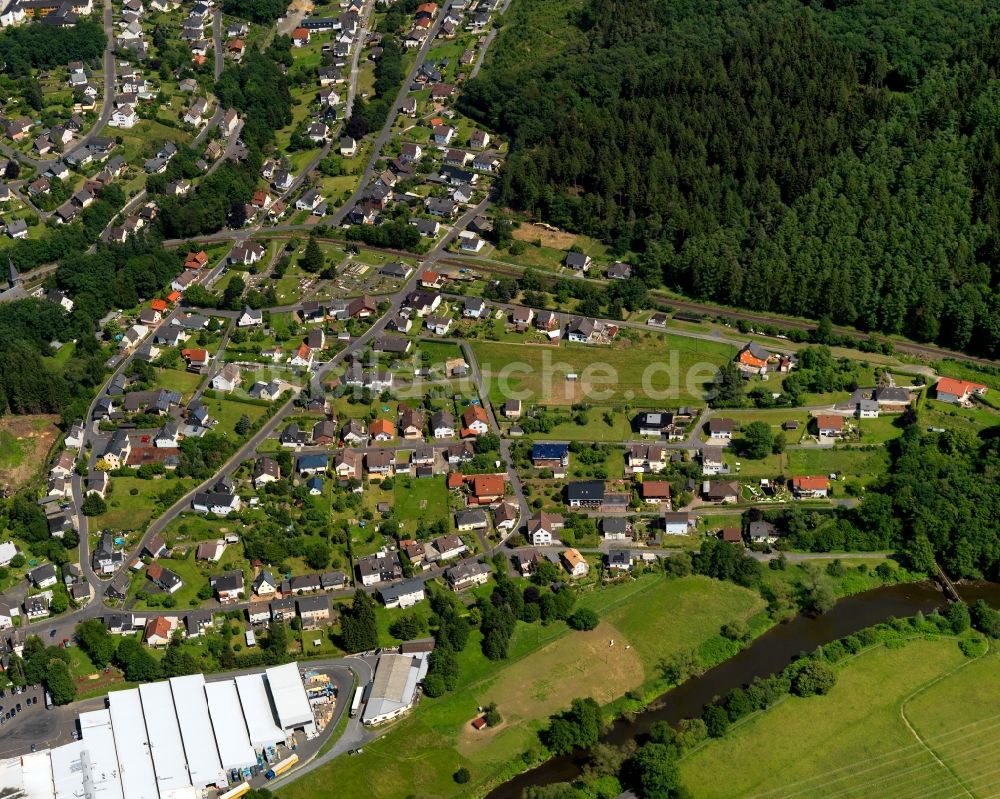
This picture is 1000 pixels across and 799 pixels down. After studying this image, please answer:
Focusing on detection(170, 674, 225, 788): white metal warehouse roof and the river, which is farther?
the river

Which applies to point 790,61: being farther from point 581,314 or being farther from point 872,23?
point 581,314

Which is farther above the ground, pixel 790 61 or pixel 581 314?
pixel 790 61

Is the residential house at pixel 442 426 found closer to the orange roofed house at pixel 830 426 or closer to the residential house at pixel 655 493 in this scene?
the residential house at pixel 655 493

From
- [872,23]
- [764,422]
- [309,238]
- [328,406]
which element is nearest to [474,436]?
[328,406]

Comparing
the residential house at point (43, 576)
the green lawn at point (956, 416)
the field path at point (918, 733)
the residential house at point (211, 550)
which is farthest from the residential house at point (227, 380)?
the field path at point (918, 733)

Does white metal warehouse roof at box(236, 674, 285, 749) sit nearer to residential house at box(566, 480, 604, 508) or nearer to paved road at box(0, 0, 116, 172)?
residential house at box(566, 480, 604, 508)

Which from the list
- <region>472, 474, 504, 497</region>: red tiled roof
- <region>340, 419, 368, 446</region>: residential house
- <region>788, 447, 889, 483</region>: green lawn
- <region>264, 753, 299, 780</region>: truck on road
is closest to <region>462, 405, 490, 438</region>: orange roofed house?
<region>472, 474, 504, 497</region>: red tiled roof

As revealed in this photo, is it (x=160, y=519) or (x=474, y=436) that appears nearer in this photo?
(x=160, y=519)
